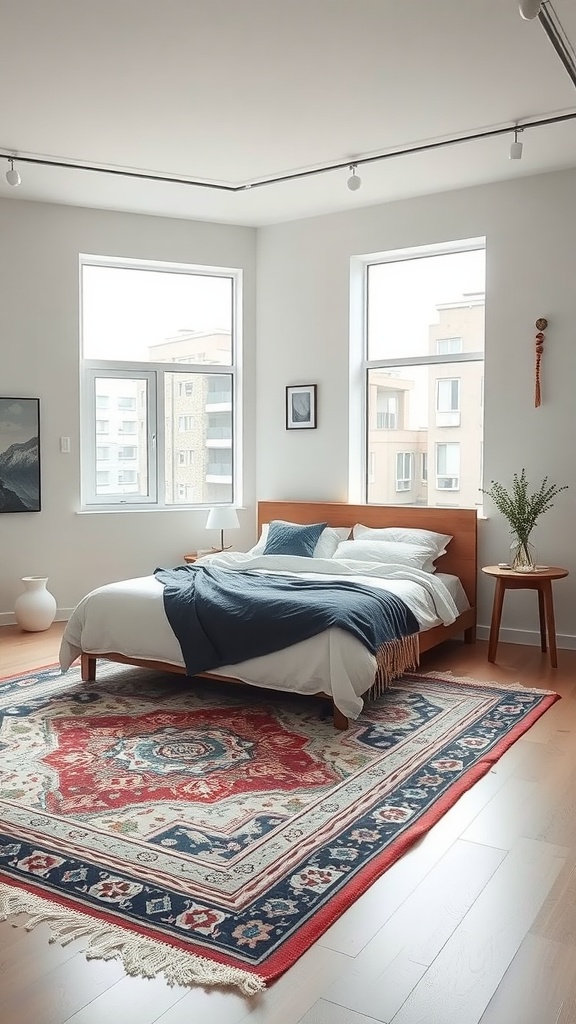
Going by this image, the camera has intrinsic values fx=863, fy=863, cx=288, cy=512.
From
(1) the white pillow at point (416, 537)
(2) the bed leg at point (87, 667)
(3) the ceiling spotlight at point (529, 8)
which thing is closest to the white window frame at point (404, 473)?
(1) the white pillow at point (416, 537)

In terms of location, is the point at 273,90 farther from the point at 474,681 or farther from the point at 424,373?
the point at 474,681

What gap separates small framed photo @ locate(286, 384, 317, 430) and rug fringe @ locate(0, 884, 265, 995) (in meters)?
4.61

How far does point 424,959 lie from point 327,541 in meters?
3.94

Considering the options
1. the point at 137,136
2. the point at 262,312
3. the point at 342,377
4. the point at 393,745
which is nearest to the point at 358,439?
the point at 342,377

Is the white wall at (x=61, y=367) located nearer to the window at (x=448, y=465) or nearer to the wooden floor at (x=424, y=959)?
A: the window at (x=448, y=465)

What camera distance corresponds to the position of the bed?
382cm

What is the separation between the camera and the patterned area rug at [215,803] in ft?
7.30

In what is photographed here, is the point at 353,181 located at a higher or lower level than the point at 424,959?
higher

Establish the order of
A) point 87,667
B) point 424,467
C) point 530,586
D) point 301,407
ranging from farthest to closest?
point 301,407, point 424,467, point 530,586, point 87,667

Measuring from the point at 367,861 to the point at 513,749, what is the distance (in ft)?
3.96

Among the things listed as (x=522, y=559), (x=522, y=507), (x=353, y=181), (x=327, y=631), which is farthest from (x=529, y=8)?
(x=522, y=559)

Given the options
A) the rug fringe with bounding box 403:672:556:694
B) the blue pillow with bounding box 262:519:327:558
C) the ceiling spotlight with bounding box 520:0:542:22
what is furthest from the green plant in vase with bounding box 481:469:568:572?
the ceiling spotlight with bounding box 520:0:542:22

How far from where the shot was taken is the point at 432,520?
5789mm

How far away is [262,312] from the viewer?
6.75 meters
